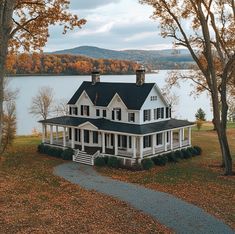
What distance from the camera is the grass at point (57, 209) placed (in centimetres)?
1583

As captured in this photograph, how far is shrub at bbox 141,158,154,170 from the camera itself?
3015cm

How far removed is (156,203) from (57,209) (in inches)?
210

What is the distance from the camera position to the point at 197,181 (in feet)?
83.5

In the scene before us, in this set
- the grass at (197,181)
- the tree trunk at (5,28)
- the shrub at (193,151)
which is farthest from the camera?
the shrub at (193,151)

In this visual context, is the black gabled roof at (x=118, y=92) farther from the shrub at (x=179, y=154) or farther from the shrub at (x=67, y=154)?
the shrub at (x=179, y=154)

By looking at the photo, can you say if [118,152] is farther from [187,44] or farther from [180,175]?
[187,44]

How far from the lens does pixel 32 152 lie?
123ft

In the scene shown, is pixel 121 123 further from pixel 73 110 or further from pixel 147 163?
pixel 73 110

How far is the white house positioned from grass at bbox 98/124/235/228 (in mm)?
2391

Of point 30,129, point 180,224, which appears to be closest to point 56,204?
point 180,224

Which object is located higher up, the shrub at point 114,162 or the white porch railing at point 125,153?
the white porch railing at point 125,153

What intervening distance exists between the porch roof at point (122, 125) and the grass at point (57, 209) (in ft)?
24.2

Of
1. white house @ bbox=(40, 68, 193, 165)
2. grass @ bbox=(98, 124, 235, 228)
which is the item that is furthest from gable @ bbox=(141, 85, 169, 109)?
grass @ bbox=(98, 124, 235, 228)

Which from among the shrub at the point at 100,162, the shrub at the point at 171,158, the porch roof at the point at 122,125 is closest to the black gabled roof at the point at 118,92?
the porch roof at the point at 122,125
